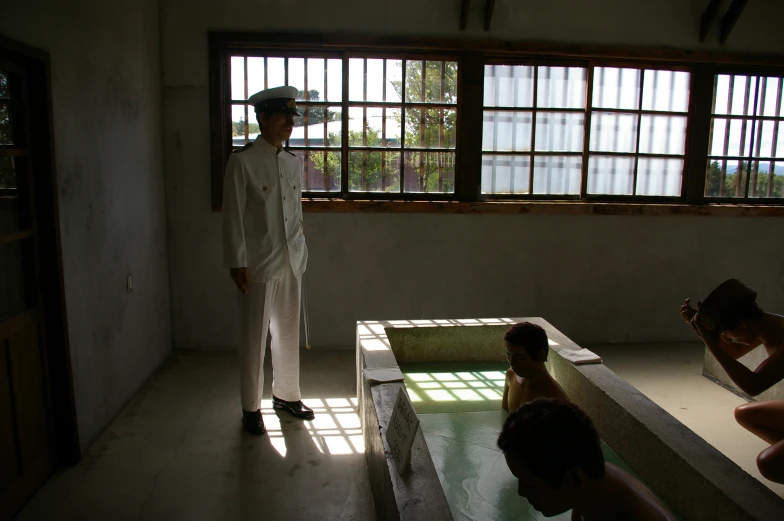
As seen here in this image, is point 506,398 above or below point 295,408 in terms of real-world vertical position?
above

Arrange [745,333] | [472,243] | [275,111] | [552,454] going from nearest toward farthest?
1. [552,454]
2. [745,333]
3. [275,111]
4. [472,243]

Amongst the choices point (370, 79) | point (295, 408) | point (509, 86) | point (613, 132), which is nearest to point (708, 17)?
point (613, 132)

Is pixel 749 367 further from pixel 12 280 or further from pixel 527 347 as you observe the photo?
Answer: pixel 12 280

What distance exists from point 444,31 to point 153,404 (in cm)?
316

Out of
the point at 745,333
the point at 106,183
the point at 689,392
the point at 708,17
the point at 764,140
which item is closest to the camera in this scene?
the point at 745,333

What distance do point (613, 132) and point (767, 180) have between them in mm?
1431

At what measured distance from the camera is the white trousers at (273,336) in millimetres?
2949

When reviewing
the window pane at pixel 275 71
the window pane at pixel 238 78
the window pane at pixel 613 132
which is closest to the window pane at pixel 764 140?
the window pane at pixel 613 132

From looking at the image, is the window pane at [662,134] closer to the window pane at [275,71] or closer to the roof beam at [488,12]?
the roof beam at [488,12]

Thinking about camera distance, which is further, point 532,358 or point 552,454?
point 532,358

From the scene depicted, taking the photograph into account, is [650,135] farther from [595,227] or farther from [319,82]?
[319,82]

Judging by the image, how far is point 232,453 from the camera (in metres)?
2.75

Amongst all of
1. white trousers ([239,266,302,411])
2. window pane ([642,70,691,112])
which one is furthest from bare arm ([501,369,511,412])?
window pane ([642,70,691,112])

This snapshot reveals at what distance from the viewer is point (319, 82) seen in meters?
4.18
